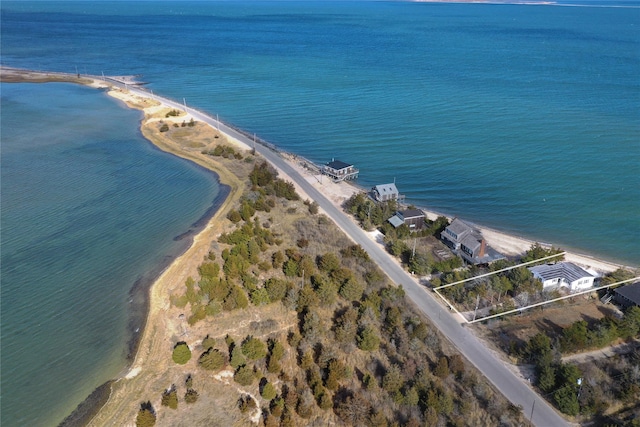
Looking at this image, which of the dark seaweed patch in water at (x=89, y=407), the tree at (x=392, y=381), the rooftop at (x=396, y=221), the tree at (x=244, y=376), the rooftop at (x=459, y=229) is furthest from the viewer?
the rooftop at (x=396, y=221)

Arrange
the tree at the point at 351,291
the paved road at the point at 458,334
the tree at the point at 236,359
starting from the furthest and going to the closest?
the tree at the point at 351,291 < the tree at the point at 236,359 < the paved road at the point at 458,334

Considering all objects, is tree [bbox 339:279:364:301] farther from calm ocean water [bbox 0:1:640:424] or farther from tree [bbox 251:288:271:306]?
calm ocean water [bbox 0:1:640:424]

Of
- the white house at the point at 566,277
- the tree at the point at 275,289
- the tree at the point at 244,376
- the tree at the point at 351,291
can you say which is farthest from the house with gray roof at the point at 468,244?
the tree at the point at 244,376

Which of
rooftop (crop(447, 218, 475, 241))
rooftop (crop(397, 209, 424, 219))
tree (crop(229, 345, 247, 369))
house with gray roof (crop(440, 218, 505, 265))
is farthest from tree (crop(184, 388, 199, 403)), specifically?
rooftop (crop(447, 218, 475, 241))

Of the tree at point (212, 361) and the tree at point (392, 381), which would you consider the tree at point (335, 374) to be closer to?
the tree at point (392, 381)

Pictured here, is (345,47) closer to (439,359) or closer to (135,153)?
(135,153)

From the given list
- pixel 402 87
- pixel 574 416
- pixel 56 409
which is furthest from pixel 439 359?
pixel 402 87
